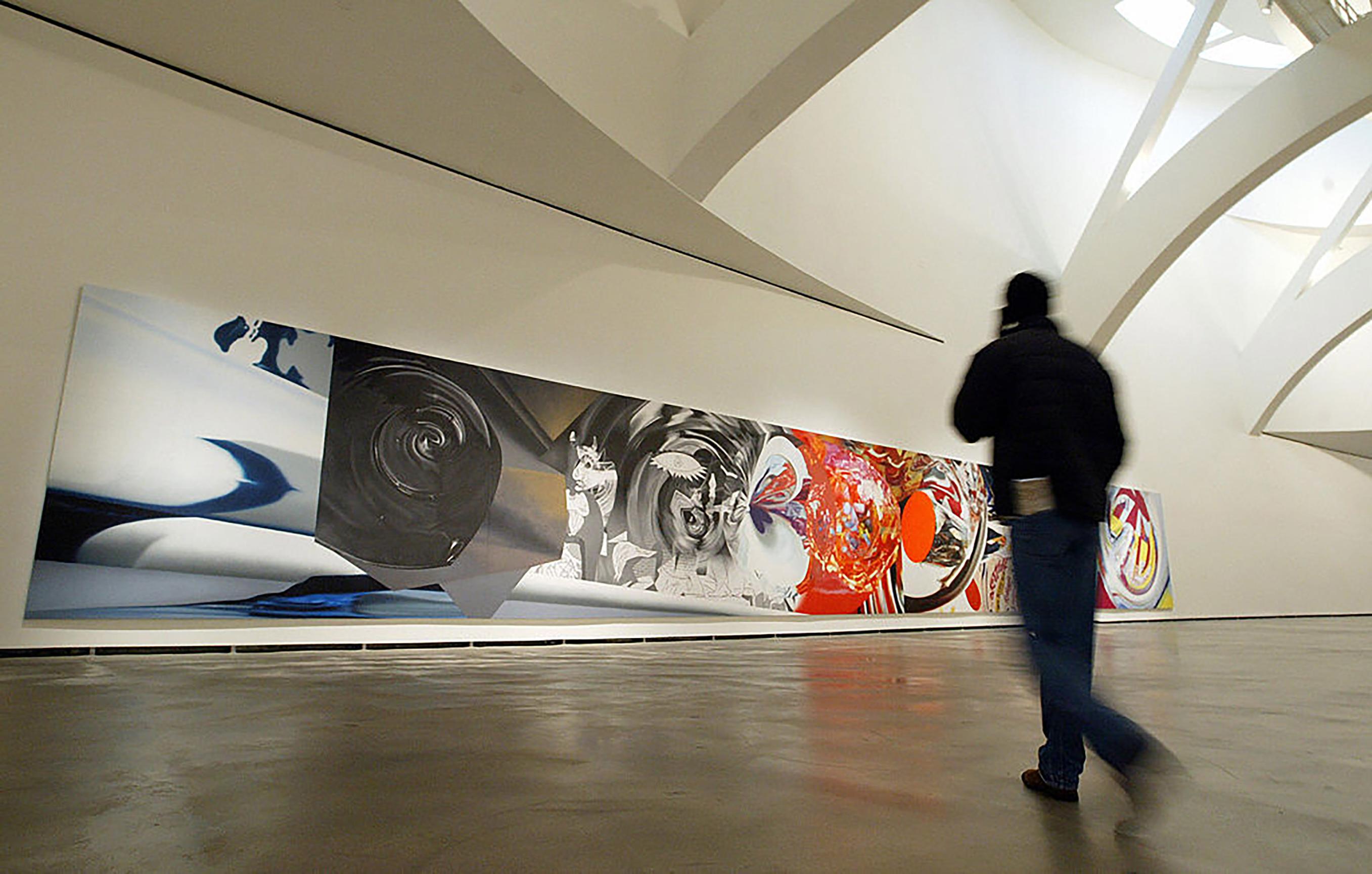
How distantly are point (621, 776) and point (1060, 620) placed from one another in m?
1.33

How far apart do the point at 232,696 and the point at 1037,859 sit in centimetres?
348

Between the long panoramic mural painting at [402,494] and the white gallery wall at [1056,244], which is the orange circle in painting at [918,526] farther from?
the white gallery wall at [1056,244]

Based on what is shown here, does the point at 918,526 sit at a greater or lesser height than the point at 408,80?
lesser

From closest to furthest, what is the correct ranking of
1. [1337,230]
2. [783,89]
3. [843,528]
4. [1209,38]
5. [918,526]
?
[783,89] < [843,528] < [918,526] < [1209,38] < [1337,230]

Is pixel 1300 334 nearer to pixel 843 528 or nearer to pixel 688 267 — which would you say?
pixel 843 528

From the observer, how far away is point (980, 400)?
2.53 m

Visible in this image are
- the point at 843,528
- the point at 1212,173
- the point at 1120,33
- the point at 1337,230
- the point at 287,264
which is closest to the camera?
the point at 287,264

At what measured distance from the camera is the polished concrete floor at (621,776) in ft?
5.65

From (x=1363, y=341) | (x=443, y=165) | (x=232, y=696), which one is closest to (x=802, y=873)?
(x=232, y=696)

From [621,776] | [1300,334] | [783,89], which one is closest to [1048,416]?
[621,776]

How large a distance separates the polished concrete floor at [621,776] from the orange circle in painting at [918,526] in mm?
6652

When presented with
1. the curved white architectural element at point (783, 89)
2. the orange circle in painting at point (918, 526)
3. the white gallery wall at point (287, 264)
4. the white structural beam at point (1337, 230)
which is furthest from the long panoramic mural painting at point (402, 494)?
the white structural beam at point (1337, 230)

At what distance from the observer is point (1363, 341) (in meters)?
19.6

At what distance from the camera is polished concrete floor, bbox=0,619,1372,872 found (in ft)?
5.65
